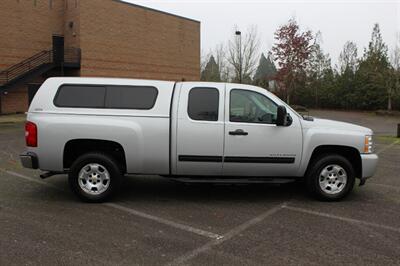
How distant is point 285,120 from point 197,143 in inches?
54.1

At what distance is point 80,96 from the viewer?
6320 mm

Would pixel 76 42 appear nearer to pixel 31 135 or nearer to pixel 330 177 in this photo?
pixel 31 135

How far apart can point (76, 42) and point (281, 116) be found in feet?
89.3

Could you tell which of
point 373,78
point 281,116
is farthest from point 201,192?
point 373,78

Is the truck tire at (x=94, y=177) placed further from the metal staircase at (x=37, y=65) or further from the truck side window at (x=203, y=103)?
the metal staircase at (x=37, y=65)

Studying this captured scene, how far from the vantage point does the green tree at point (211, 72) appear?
5007 cm

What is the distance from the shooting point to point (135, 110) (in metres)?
6.24

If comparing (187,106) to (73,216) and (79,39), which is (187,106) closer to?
(73,216)

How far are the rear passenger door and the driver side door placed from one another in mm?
108

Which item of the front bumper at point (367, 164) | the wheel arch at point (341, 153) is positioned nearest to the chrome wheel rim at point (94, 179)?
the wheel arch at point (341, 153)

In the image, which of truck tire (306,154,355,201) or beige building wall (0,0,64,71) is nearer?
truck tire (306,154,355,201)

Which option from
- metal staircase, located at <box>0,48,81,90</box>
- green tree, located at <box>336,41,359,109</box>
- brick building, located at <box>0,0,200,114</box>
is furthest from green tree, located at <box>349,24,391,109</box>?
metal staircase, located at <box>0,48,81,90</box>

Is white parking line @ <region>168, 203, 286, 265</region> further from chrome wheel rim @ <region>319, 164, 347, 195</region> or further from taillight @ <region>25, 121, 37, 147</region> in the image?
taillight @ <region>25, 121, 37, 147</region>

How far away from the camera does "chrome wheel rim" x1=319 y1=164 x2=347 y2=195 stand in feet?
21.2
